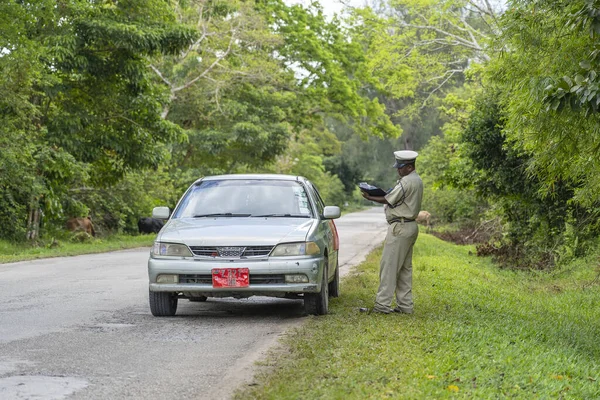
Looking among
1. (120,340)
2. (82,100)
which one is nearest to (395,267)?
(120,340)

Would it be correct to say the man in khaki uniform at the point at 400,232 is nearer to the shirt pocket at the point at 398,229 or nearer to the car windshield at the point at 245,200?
the shirt pocket at the point at 398,229

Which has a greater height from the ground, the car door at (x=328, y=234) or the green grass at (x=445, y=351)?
the car door at (x=328, y=234)

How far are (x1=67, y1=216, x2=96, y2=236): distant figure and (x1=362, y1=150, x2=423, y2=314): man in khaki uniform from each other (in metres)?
19.2

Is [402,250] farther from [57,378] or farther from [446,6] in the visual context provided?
[446,6]

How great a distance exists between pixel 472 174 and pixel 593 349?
12.6m

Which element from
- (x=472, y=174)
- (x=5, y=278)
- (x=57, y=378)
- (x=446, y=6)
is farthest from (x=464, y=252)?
(x=57, y=378)

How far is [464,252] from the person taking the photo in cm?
2827

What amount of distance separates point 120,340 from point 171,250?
6.20 feet

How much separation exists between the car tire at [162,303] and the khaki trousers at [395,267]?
2520 mm

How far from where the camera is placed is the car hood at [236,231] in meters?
10.7

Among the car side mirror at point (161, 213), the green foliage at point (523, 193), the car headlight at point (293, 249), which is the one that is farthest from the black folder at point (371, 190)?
the green foliage at point (523, 193)

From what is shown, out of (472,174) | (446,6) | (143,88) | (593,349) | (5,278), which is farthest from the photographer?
(446,6)

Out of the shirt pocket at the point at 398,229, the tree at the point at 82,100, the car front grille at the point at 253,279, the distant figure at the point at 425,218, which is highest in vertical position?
the tree at the point at 82,100

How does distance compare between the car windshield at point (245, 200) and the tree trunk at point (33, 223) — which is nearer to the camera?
the car windshield at point (245, 200)
